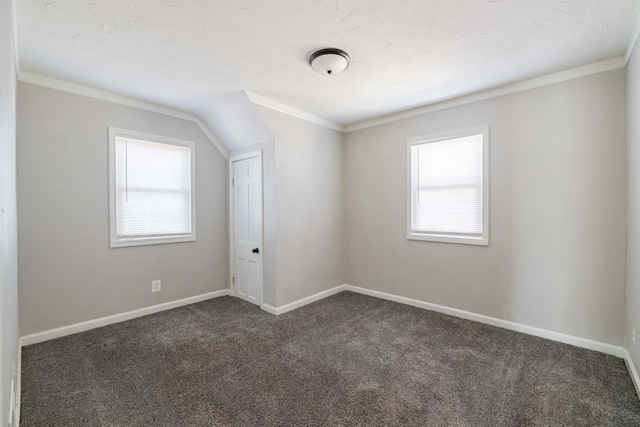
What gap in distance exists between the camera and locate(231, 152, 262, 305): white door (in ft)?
12.7

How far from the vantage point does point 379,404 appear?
6.49 feet

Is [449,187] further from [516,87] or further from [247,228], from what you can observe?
[247,228]

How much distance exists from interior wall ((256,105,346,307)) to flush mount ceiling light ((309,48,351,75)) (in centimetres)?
112

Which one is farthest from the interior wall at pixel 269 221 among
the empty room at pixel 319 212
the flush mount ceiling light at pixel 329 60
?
the flush mount ceiling light at pixel 329 60

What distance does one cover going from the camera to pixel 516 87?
9.91ft

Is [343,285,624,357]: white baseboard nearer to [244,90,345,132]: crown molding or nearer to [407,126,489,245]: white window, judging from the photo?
[407,126,489,245]: white window

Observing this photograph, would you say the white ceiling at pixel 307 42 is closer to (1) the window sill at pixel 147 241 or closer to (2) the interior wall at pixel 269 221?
(2) the interior wall at pixel 269 221


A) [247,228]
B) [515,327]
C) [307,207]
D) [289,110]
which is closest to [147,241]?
[247,228]

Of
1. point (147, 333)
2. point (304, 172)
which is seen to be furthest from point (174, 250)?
point (304, 172)

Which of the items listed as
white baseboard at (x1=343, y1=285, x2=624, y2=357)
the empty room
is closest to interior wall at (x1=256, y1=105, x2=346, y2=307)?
the empty room

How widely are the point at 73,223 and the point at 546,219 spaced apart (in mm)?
4750

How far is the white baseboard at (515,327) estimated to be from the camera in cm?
260

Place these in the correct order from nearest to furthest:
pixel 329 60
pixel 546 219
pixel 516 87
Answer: pixel 329 60 → pixel 546 219 → pixel 516 87

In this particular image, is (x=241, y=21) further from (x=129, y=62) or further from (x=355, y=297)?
(x=355, y=297)
